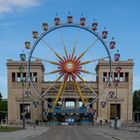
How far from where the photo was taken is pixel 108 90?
16700cm

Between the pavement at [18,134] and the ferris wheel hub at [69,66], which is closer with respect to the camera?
the pavement at [18,134]

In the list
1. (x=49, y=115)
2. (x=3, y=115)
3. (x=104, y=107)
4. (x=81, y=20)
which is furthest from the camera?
(x=3, y=115)

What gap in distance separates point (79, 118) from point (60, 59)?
32.5 metres

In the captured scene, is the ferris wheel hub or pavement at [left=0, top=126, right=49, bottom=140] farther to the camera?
the ferris wheel hub

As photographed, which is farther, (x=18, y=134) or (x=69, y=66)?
(x=69, y=66)

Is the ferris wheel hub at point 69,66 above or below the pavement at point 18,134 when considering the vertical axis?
above

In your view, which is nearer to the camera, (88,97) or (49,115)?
(49,115)

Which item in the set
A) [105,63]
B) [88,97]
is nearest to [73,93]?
[88,97]

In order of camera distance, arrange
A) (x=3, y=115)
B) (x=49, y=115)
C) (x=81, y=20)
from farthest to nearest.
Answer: (x=3, y=115)
(x=49, y=115)
(x=81, y=20)

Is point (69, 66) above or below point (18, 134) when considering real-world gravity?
above

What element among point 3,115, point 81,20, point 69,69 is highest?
point 81,20

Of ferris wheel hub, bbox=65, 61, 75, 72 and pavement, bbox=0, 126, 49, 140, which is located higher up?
ferris wheel hub, bbox=65, 61, 75, 72

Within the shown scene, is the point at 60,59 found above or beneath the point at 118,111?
above

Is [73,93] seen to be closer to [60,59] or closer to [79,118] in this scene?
[79,118]
